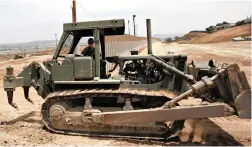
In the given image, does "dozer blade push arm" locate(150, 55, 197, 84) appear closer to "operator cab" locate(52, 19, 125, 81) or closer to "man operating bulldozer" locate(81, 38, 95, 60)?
"operator cab" locate(52, 19, 125, 81)

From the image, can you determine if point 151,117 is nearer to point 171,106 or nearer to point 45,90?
point 171,106

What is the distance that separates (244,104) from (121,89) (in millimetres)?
2416

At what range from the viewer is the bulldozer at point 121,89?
6.52 meters

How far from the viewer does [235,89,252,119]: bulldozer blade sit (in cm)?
621

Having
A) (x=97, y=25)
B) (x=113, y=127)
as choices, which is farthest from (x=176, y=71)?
(x=97, y=25)

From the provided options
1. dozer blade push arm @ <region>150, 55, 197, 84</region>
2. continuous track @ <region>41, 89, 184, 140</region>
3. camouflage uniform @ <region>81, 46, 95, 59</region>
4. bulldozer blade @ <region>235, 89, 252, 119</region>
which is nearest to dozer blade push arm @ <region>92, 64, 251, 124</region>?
bulldozer blade @ <region>235, 89, 252, 119</region>

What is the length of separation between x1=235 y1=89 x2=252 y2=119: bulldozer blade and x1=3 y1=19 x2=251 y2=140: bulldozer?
66 millimetres

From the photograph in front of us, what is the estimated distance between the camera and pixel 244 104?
20.5 feet

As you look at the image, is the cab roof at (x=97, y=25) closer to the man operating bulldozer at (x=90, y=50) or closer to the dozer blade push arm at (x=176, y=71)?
the man operating bulldozer at (x=90, y=50)

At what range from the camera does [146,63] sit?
7449 millimetres

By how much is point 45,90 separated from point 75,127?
1303 millimetres

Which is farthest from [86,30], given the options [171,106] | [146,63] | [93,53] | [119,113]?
[171,106]

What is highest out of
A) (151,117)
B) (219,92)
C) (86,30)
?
(86,30)

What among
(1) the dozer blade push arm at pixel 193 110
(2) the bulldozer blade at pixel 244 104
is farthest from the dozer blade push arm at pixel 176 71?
(2) the bulldozer blade at pixel 244 104
